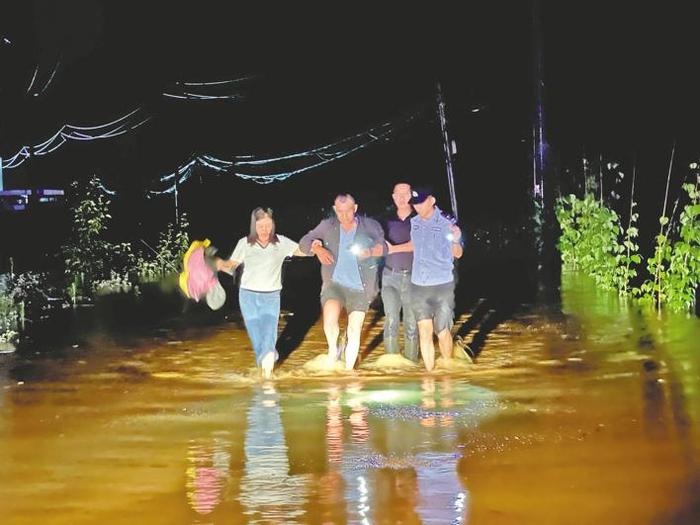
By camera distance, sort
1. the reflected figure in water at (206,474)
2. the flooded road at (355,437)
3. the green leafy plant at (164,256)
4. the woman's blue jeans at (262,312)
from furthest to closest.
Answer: the green leafy plant at (164,256), the woman's blue jeans at (262,312), the reflected figure in water at (206,474), the flooded road at (355,437)

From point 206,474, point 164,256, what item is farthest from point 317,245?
point 164,256

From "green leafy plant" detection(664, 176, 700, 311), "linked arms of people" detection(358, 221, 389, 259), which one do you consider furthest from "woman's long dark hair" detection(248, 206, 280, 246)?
"green leafy plant" detection(664, 176, 700, 311)

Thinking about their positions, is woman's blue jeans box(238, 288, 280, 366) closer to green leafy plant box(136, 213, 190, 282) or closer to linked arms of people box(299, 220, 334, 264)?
linked arms of people box(299, 220, 334, 264)

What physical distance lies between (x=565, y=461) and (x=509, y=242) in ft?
120

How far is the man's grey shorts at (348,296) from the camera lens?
12250mm

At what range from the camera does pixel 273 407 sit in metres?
10.7

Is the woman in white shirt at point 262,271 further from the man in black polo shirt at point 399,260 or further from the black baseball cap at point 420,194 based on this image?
the black baseball cap at point 420,194

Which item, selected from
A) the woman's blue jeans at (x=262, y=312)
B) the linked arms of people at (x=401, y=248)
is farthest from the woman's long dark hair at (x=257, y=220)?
the linked arms of people at (x=401, y=248)

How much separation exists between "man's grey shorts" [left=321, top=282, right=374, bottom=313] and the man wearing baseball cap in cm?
48

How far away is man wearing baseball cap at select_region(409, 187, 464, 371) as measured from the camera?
39.2 ft

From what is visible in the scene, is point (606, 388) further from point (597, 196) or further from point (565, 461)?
point (597, 196)

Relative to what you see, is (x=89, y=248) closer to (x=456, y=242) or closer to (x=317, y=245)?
(x=317, y=245)

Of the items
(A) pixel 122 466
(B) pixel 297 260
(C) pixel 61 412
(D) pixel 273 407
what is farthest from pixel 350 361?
(B) pixel 297 260

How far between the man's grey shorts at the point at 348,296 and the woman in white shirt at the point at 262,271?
46cm
